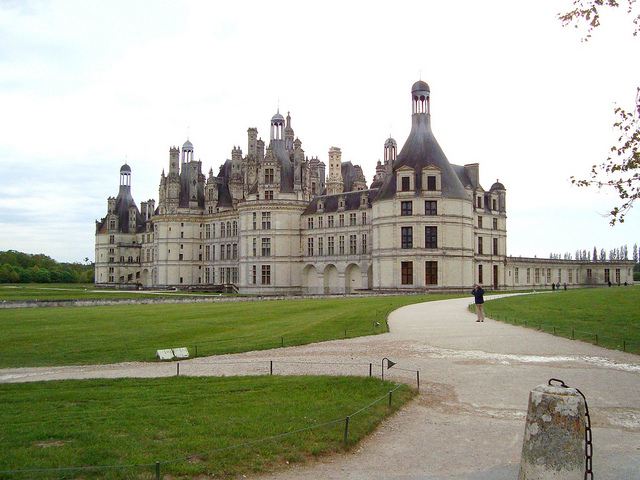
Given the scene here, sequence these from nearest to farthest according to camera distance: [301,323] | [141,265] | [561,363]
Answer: [561,363]
[301,323]
[141,265]

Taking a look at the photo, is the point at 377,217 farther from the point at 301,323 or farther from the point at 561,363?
the point at 561,363

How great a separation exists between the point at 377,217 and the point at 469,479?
52.7 m

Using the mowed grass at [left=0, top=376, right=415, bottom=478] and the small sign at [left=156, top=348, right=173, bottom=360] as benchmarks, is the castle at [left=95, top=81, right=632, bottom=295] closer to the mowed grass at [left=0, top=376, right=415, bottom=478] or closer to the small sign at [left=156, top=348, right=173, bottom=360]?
the small sign at [left=156, top=348, right=173, bottom=360]

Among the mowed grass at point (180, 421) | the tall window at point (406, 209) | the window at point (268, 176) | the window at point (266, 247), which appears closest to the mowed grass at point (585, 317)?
the mowed grass at point (180, 421)

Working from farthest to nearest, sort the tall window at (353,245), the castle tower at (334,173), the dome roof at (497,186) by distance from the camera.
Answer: the castle tower at (334,173), the dome roof at (497,186), the tall window at (353,245)

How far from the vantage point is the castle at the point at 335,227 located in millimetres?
58531

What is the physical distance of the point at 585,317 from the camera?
88.6 feet

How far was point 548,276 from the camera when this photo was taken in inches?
3044

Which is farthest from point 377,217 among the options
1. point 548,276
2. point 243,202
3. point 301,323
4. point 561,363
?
point 561,363

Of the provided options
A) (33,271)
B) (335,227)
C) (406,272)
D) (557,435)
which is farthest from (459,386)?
(33,271)

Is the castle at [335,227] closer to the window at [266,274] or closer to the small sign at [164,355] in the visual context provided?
the window at [266,274]

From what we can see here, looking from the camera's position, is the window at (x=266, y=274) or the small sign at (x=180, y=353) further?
the window at (x=266, y=274)

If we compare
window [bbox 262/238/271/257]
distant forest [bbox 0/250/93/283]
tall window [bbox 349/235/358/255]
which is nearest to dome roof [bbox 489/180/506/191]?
tall window [bbox 349/235/358/255]

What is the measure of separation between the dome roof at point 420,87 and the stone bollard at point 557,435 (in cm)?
5938
